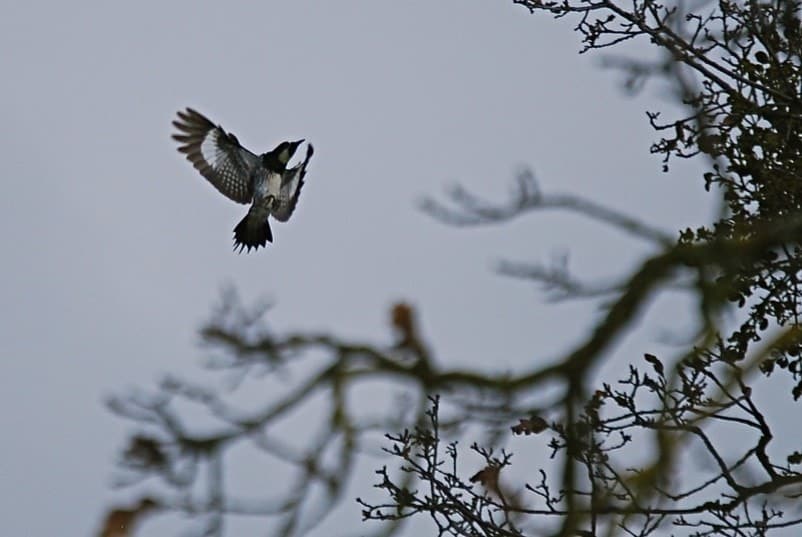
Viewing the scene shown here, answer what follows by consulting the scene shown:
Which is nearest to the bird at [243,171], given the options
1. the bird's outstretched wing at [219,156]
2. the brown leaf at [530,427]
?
the bird's outstretched wing at [219,156]

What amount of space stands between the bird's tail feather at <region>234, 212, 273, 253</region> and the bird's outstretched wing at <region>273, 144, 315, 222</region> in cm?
15

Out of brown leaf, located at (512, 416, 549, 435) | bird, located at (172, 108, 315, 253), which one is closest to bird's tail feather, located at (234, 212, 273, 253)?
bird, located at (172, 108, 315, 253)

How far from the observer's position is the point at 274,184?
11.3m

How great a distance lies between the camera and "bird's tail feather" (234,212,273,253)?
11062mm

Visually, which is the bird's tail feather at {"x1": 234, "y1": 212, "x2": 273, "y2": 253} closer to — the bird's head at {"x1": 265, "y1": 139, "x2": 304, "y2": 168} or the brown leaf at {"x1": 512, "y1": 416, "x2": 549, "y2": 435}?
the bird's head at {"x1": 265, "y1": 139, "x2": 304, "y2": 168}

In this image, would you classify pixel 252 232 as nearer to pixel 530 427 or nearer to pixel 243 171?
pixel 243 171

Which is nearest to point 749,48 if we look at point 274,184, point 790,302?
point 790,302

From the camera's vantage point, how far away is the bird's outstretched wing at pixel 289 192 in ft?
37.2

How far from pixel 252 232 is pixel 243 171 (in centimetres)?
51

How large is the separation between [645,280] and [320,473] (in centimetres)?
71

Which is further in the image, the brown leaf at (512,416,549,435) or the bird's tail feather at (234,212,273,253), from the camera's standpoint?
the bird's tail feather at (234,212,273,253)

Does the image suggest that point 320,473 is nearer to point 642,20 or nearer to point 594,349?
point 594,349

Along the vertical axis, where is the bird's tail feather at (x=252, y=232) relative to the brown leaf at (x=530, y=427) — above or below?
above

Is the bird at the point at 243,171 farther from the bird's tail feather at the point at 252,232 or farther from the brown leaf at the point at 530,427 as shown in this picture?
the brown leaf at the point at 530,427
